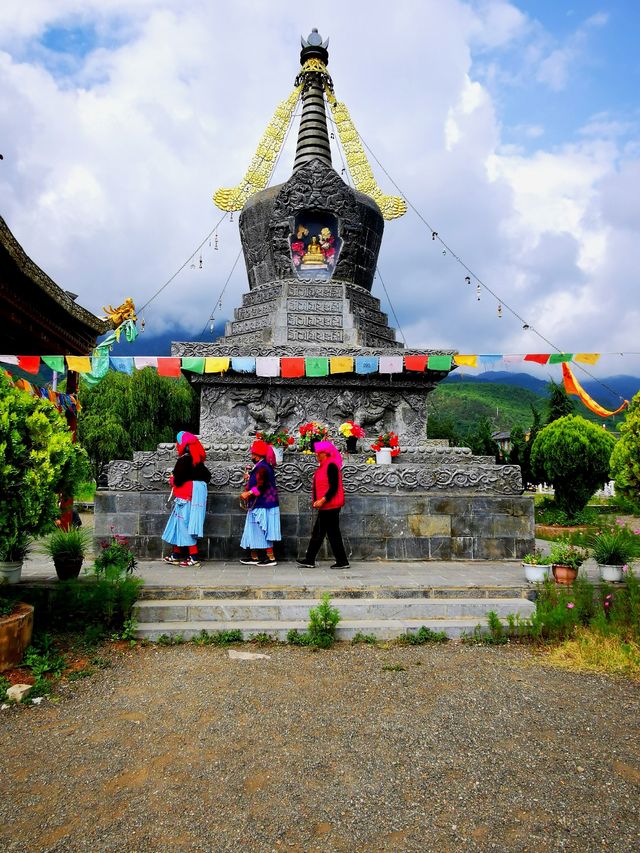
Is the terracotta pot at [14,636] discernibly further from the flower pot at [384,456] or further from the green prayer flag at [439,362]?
the green prayer flag at [439,362]

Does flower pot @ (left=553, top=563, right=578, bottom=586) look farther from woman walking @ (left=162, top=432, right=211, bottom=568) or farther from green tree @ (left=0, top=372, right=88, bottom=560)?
green tree @ (left=0, top=372, right=88, bottom=560)

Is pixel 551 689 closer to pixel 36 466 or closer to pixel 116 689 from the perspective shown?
pixel 116 689

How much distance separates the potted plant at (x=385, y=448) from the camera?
34.8ft

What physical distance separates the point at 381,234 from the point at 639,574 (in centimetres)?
1079

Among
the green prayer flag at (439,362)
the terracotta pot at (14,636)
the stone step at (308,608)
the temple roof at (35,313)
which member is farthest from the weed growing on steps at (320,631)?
the temple roof at (35,313)

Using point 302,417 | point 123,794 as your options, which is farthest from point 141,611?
point 302,417

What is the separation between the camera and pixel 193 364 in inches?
450

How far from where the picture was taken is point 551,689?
4945mm

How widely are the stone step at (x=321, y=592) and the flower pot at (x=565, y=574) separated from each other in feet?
1.29

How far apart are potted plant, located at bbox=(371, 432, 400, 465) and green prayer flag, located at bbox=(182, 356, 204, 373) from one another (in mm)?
3830

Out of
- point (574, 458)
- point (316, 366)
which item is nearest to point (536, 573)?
point (316, 366)

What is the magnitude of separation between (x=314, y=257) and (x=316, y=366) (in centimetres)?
437

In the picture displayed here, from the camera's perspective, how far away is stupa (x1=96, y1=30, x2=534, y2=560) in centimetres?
967

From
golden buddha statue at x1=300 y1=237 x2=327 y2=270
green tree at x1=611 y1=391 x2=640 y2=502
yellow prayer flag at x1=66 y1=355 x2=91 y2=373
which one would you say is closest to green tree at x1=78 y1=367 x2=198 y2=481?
yellow prayer flag at x1=66 y1=355 x2=91 y2=373
